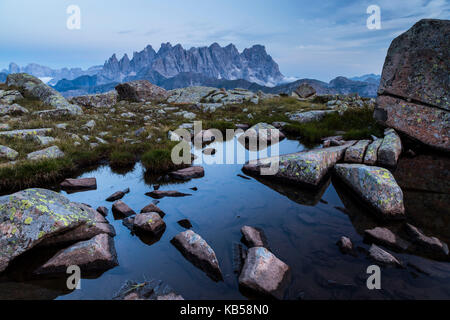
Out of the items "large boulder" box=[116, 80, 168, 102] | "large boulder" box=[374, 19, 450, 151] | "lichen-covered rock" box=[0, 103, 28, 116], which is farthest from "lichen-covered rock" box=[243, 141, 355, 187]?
"large boulder" box=[116, 80, 168, 102]

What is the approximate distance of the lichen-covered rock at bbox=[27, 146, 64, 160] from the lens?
931cm

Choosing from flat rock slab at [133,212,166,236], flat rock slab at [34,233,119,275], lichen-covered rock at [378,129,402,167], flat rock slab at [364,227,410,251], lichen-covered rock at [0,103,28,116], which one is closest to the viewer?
flat rock slab at [34,233,119,275]

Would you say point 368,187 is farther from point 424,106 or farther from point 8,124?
point 8,124

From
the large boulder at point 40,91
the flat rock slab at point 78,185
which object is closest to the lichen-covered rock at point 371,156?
the flat rock slab at point 78,185

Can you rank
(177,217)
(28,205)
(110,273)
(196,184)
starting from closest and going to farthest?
(110,273) → (28,205) → (177,217) → (196,184)

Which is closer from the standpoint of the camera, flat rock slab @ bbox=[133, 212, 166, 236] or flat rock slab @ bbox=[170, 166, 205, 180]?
flat rock slab @ bbox=[133, 212, 166, 236]

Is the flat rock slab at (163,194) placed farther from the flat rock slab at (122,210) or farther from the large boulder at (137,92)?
the large boulder at (137,92)

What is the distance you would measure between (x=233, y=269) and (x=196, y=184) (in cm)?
461

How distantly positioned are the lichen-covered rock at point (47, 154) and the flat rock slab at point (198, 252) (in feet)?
26.1

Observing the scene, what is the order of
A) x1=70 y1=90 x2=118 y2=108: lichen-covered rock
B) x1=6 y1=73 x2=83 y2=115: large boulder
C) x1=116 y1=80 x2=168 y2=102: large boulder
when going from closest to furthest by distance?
x1=6 y1=73 x2=83 y2=115: large boulder, x1=70 y1=90 x2=118 y2=108: lichen-covered rock, x1=116 y1=80 x2=168 y2=102: large boulder

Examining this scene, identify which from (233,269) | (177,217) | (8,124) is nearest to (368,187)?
(233,269)

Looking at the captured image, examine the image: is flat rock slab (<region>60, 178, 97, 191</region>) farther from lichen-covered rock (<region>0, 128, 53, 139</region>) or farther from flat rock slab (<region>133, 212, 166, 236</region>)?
lichen-covered rock (<region>0, 128, 53, 139</region>)

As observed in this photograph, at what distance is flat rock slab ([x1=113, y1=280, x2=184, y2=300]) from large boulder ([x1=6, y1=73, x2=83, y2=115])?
20.9m
